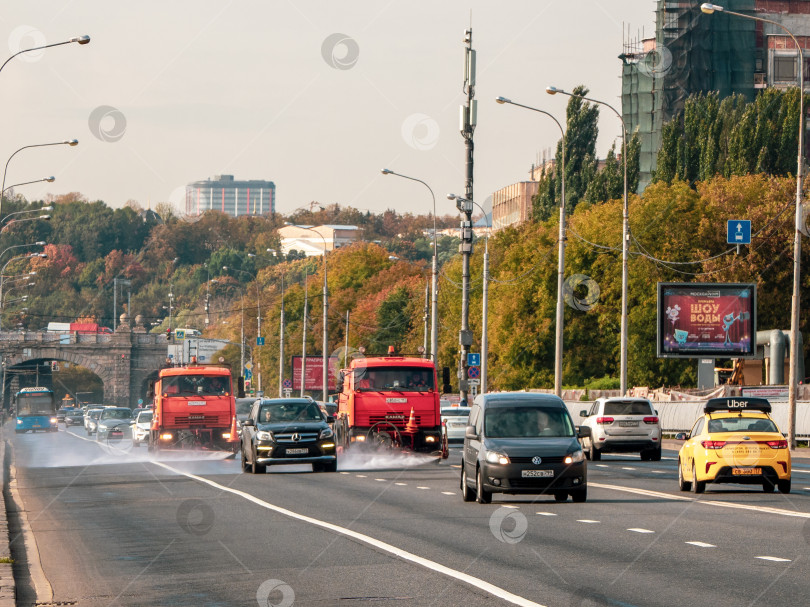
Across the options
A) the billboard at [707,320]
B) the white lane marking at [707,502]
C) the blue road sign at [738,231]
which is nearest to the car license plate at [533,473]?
the white lane marking at [707,502]

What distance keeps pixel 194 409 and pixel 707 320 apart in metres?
23.9

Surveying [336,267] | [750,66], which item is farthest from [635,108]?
[336,267]

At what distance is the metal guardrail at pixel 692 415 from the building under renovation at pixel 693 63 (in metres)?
46.0

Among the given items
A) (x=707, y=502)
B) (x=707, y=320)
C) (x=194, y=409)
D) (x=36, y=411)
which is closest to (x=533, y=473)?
(x=707, y=502)

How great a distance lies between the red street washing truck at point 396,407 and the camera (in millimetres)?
35812

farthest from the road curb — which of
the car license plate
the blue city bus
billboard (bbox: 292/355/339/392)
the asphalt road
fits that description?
billboard (bbox: 292/355/339/392)

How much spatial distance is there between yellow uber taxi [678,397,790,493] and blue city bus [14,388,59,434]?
253 feet

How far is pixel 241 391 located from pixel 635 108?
223 ft

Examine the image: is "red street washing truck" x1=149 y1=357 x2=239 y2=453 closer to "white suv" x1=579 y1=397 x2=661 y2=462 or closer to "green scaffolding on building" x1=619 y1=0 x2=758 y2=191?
"white suv" x1=579 y1=397 x2=661 y2=462

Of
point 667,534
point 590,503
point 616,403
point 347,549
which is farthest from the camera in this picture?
point 616,403

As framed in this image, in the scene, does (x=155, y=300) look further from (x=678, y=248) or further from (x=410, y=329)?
(x=678, y=248)

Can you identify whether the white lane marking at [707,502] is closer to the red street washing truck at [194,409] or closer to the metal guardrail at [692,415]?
the red street washing truck at [194,409]

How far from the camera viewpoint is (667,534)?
1686 cm

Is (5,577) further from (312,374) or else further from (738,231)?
(312,374)
